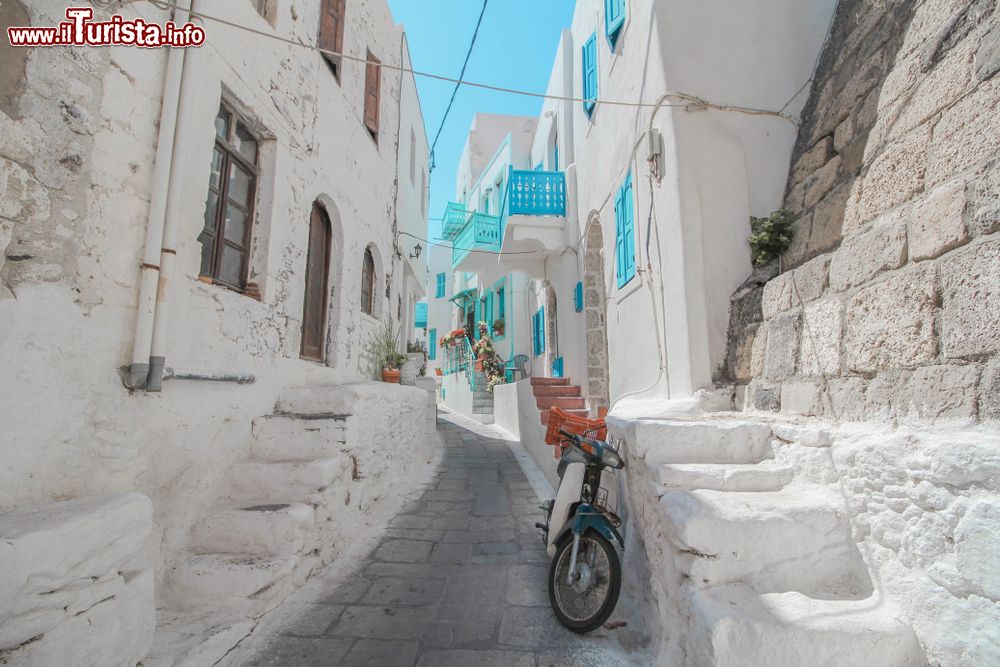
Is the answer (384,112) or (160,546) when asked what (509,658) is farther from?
(384,112)

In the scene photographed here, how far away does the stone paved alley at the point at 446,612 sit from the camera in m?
2.29

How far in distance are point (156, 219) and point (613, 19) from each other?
17.9 feet

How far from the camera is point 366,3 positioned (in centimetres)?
636

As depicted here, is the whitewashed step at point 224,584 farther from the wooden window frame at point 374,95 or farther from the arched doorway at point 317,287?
the wooden window frame at point 374,95

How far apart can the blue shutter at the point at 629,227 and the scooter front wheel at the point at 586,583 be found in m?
3.07

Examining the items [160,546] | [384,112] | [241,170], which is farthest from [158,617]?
[384,112]

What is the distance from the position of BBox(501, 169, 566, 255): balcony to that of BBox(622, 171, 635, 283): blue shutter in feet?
10.6

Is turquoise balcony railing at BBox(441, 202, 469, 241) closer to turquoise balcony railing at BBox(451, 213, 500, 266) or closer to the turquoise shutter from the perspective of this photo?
turquoise balcony railing at BBox(451, 213, 500, 266)

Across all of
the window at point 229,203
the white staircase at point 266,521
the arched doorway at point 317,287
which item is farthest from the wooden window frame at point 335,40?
the white staircase at point 266,521

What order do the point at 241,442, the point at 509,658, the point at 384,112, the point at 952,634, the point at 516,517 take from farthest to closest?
1. the point at 384,112
2. the point at 516,517
3. the point at 241,442
4. the point at 509,658
5. the point at 952,634

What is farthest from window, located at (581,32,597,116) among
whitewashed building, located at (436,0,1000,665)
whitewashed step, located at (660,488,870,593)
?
whitewashed step, located at (660,488,870,593)

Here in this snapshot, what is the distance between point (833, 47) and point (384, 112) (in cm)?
603

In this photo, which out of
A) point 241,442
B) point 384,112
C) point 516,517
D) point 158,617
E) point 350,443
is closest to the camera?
point 158,617

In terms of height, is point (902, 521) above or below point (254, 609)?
above
